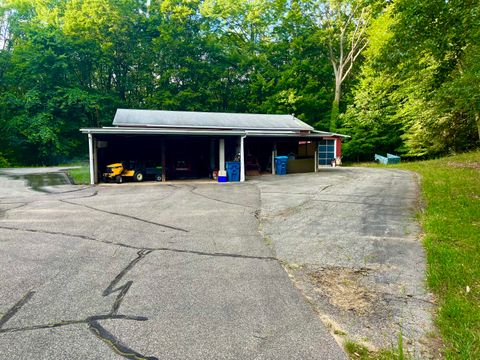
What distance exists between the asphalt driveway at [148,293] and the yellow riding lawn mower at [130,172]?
6.66 metres

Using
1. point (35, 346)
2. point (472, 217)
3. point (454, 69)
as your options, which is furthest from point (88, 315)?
point (454, 69)

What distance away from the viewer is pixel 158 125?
56.1ft

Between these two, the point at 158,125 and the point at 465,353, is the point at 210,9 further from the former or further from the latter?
the point at 465,353

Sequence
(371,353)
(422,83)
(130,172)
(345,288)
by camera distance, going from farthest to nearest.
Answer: (422,83)
(130,172)
(345,288)
(371,353)

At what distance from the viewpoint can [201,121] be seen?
64.2 ft

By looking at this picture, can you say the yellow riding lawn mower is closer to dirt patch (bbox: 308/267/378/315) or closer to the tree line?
dirt patch (bbox: 308/267/378/315)

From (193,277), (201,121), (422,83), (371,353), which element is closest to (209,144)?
(201,121)

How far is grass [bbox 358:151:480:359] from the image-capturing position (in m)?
2.78

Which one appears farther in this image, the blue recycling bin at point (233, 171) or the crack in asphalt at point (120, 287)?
the blue recycling bin at point (233, 171)

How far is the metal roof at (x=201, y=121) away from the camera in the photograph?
17469 millimetres

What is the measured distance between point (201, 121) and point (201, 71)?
13781 millimetres

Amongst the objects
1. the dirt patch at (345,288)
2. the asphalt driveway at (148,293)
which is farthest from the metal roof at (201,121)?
the dirt patch at (345,288)

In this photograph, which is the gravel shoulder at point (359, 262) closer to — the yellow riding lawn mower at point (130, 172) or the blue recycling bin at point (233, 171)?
the blue recycling bin at point (233, 171)

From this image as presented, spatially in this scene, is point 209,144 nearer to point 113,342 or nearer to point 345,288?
point 345,288
